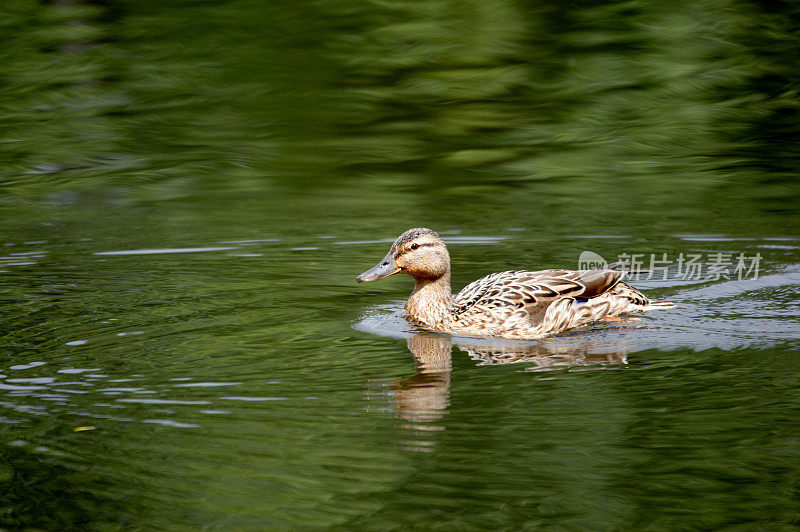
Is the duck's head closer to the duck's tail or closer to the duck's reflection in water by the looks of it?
the duck's reflection in water

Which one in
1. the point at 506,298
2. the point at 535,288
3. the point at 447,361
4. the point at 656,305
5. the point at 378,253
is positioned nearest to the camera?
the point at 447,361

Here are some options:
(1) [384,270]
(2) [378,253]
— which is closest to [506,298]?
(1) [384,270]

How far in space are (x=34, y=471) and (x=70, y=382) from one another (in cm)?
138

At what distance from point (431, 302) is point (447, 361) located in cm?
115

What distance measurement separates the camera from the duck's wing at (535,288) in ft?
27.2

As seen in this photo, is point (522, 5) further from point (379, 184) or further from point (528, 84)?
point (379, 184)

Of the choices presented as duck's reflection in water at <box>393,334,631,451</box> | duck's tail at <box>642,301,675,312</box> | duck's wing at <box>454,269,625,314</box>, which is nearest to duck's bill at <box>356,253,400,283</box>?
duck's wing at <box>454,269,625,314</box>

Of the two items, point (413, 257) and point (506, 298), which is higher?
point (413, 257)

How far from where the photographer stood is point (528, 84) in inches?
633

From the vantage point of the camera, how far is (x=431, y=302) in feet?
28.0

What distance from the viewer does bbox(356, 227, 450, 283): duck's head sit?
8.65 metres

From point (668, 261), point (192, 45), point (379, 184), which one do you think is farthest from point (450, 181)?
point (192, 45)

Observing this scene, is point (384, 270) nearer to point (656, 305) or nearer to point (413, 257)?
point (413, 257)

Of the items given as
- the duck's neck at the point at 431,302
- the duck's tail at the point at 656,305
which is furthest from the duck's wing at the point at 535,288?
the duck's tail at the point at 656,305
